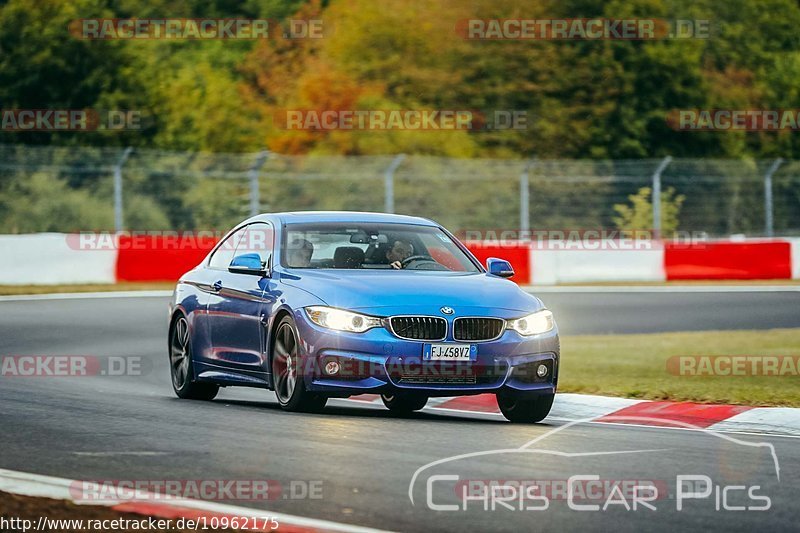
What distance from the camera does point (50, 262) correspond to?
2806cm

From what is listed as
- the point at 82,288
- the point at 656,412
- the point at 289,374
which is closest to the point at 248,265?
the point at 289,374

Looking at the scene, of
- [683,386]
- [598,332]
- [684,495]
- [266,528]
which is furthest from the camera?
[598,332]

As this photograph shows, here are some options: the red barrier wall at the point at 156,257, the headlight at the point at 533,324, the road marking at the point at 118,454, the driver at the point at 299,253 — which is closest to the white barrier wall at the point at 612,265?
the red barrier wall at the point at 156,257

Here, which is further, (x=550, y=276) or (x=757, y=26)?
(x=757, y=26)

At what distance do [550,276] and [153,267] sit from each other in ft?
24.5

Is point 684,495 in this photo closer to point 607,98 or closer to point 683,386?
point 683,386

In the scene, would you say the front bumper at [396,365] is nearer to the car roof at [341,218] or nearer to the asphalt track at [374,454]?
the asphalt track at [374,454]

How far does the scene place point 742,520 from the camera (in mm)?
7371

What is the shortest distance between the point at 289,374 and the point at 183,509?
154 inches

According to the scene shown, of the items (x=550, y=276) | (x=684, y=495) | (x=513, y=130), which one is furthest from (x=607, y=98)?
(x=684, y=495)

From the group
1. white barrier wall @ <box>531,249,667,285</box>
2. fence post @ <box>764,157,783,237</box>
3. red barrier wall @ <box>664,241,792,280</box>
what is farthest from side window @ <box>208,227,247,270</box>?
fence post @ <box>764,157,783,237</box>

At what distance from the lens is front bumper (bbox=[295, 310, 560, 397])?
10.7 metres

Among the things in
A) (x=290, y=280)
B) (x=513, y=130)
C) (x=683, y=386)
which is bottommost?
(x=683, y=386)

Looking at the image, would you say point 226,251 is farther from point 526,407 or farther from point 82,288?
point 82,288
